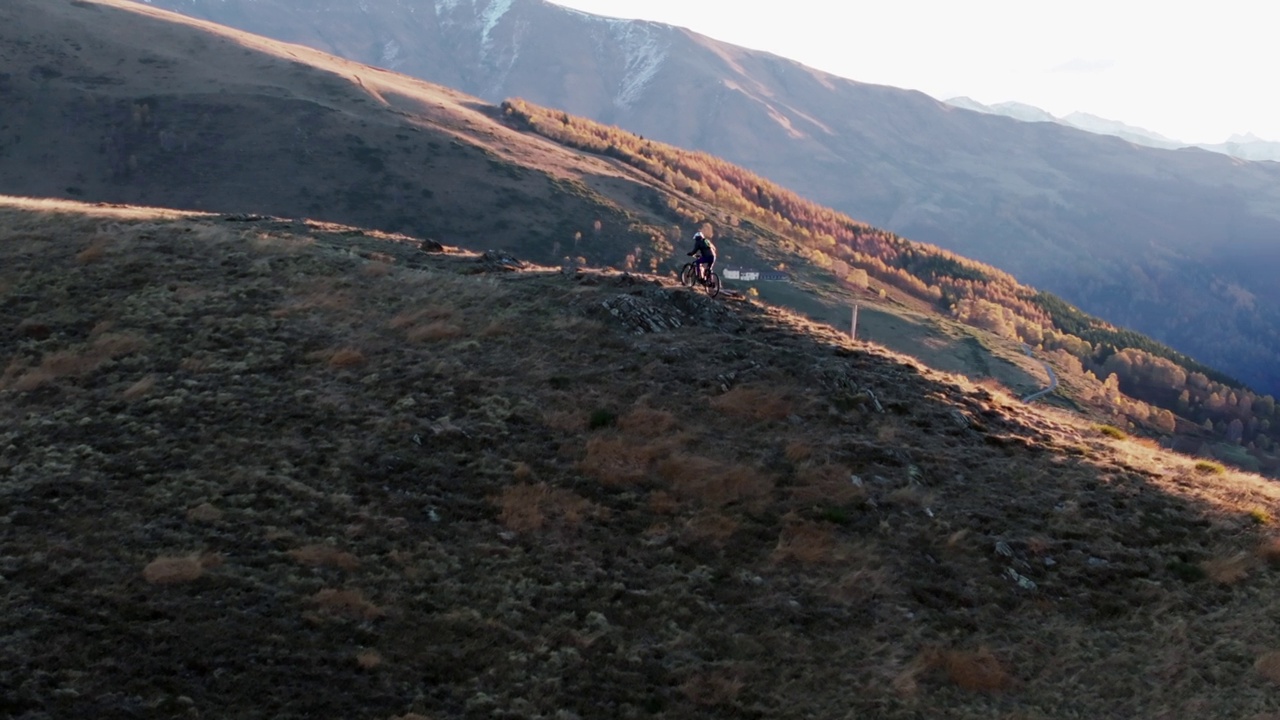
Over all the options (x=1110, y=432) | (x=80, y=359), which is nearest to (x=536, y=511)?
(x=80, y=359)

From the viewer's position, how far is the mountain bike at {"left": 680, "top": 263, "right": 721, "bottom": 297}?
36219mm

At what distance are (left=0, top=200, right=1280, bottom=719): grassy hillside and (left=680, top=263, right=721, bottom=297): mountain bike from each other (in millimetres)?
3590

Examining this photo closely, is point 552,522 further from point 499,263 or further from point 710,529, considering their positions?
point 499,263

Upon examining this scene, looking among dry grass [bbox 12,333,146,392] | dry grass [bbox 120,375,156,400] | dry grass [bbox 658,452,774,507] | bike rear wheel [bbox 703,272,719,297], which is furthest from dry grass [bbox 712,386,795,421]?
dry grass [bbox 12,333,146,392]

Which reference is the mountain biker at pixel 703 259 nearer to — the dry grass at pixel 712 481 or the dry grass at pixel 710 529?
the dry grass at pixel 712 481

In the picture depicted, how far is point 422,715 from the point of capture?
44.5 ft

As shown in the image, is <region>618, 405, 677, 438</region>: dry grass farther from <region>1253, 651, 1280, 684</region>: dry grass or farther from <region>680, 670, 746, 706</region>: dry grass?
<region>1253, 651, 1280, 684</region>: dry grass

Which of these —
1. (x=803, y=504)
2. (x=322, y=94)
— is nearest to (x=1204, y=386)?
(x=322, y=94)

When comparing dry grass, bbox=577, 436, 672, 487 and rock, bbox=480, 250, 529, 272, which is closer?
dry grass, bbox=577, 436, 672, 487

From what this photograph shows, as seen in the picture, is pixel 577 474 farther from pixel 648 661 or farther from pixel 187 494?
pixel 187 494

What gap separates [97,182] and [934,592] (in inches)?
5528

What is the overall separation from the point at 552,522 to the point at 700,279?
60.2 feet

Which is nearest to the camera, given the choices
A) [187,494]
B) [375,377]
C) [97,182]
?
[187,494]

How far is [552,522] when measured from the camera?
65.5ft
